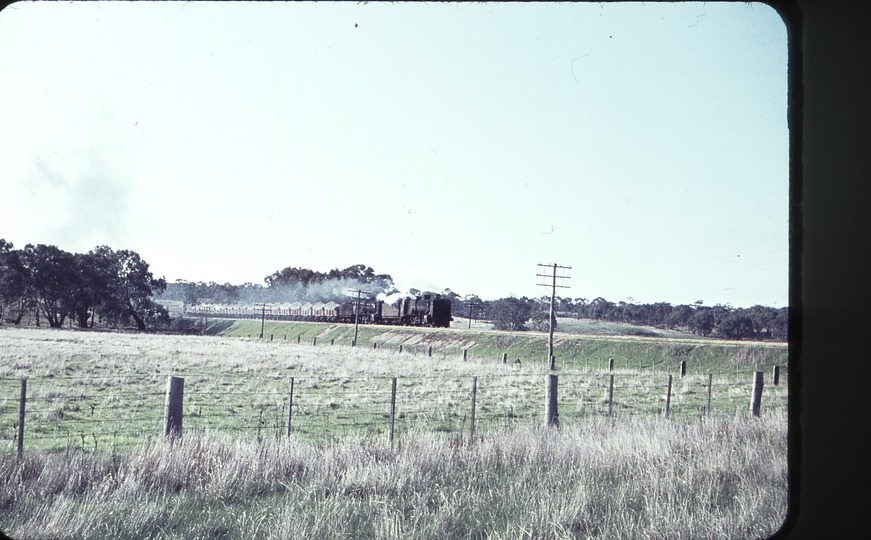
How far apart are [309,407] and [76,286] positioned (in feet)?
73.9

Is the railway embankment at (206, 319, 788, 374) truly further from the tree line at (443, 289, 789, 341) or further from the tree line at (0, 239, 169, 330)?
the tree line at (0, 239, 169, 330)

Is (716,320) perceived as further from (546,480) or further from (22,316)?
(22,316)

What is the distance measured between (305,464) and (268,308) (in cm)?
5429

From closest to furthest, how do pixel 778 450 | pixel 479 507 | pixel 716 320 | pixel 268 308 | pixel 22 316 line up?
pixel 479 507, pixel 778 450, pixel 22 316, pixel 716 320, pixel 268 308

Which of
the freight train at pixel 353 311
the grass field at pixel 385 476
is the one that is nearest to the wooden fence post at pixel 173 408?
the grass field at pixel 385 476

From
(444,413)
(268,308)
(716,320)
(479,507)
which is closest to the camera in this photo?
(479,507)

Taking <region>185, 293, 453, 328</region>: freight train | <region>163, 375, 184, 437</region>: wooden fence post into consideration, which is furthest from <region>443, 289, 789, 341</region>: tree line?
<region>163, 375, 184, 437</region>: wooden fence post

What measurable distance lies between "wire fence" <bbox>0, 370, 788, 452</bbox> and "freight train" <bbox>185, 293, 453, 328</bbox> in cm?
2142

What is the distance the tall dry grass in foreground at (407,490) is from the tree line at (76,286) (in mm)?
22729

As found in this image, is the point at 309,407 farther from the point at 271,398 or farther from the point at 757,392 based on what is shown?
the point at 757,392

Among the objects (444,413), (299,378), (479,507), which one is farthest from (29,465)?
(299,378)

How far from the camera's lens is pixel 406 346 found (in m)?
33.7

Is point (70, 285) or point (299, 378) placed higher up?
point (70, 285)

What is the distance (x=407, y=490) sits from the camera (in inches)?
177
